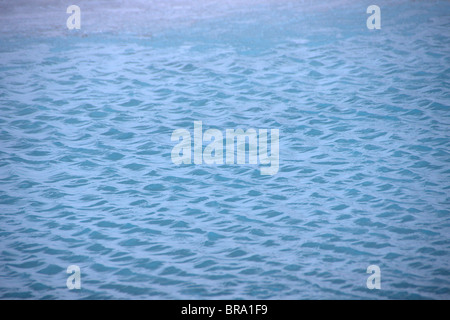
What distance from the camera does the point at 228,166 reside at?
7938 mm

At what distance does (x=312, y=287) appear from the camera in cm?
544

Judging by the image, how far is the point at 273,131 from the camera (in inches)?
345

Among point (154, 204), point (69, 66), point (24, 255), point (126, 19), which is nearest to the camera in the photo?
point (24, 255)

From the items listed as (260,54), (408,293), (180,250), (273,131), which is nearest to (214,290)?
(180,250)

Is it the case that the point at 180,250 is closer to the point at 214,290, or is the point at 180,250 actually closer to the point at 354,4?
the point at 214,290

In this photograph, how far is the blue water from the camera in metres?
5.77

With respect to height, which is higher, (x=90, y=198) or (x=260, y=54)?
(x=260, y=54)

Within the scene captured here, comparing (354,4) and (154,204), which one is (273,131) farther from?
(354,4)

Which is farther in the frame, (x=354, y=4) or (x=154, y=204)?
(x=354, y=4)

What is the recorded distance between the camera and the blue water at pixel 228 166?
18.9 feet

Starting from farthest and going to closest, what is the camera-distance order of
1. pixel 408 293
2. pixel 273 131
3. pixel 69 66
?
1. pixel 69 66
2. pixel 273 131
3. pixel 408 293

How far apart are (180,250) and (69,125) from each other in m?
4.00
